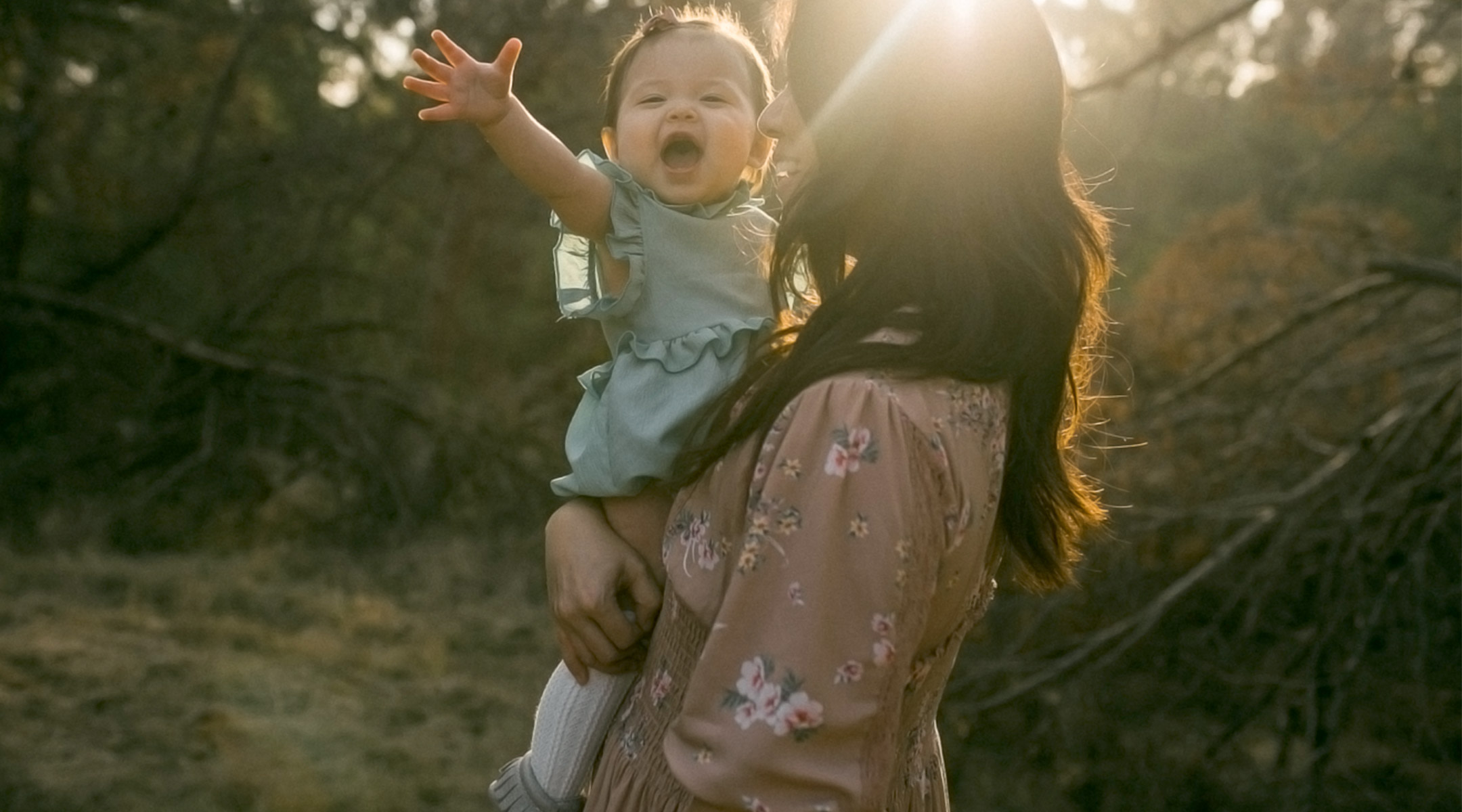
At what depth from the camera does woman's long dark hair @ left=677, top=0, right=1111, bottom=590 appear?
1.16m

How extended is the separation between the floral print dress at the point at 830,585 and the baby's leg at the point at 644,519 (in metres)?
0.28

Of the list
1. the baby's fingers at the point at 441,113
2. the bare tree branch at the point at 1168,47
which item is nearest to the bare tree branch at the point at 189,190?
the bare tree branch at the point at 1168,47

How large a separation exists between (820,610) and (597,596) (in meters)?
0.35

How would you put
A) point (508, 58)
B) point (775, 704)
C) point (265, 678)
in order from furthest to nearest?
point (265, 678), point (508, 58), point (775, 704)

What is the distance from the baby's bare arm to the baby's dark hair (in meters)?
0.18

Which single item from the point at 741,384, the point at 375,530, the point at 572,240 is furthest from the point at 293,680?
the point at 741,384

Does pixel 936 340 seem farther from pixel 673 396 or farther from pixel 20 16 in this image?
pixel 20 16

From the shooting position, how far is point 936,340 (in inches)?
44.8

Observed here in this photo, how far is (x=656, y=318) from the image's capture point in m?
1.51

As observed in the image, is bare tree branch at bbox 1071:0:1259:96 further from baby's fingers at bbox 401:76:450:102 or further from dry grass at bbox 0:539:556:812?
dry grass at bbox 0:539:556:812

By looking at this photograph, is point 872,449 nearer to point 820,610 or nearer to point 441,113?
point 820,610

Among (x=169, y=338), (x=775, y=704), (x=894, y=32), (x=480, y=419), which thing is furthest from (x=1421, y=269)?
(x=169, y=338)

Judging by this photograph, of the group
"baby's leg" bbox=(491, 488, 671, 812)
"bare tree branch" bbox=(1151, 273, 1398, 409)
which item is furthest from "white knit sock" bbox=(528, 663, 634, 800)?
"bare tree branch" bbox=(1151, 273, 1398, 409)

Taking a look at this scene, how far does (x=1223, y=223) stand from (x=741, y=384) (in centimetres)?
350
